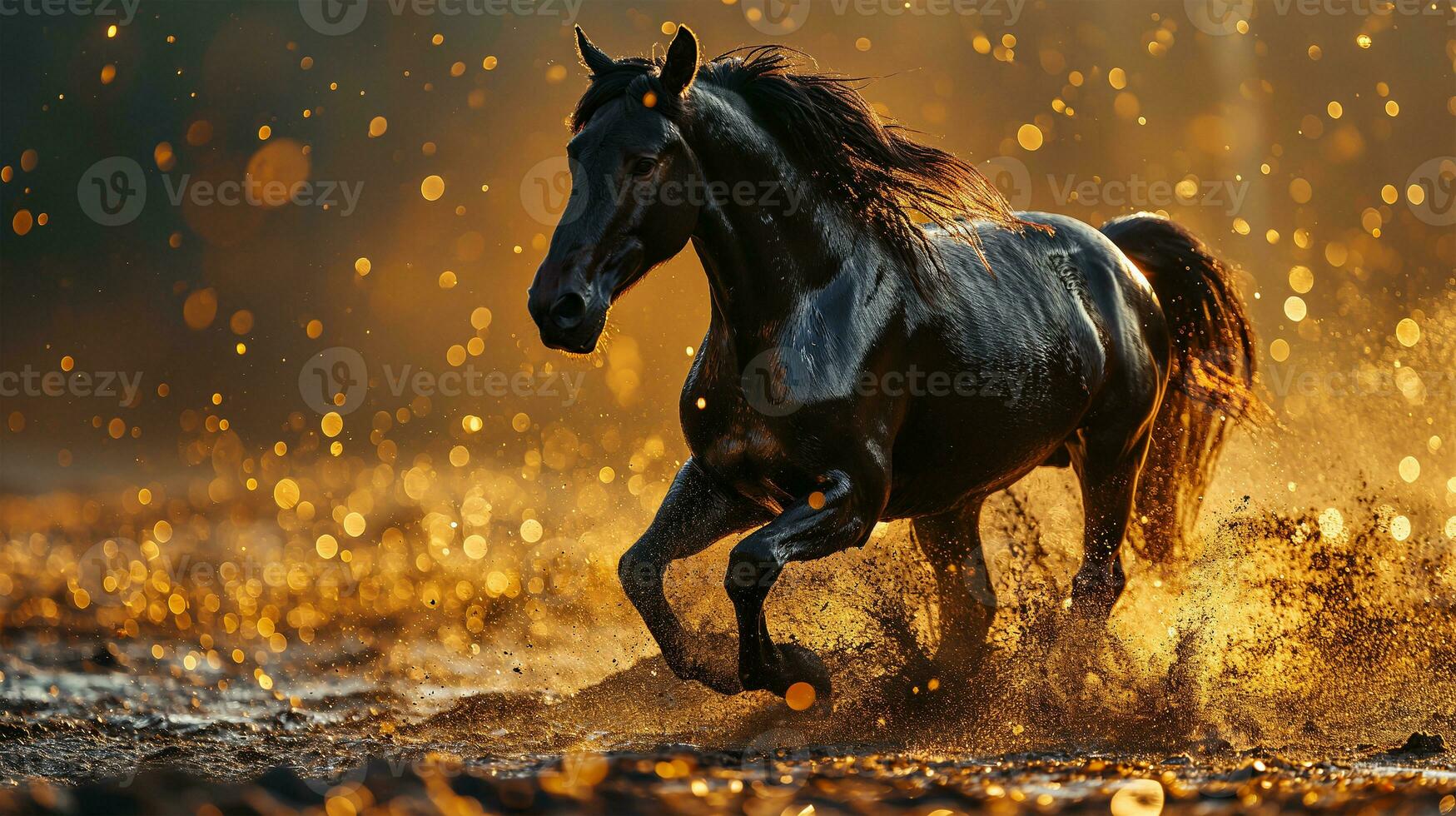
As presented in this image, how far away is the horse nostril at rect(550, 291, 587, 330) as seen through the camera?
3033 mm

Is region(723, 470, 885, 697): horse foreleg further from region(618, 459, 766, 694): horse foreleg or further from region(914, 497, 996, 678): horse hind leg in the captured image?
region(914, 497, 996, 678): horse hind leg

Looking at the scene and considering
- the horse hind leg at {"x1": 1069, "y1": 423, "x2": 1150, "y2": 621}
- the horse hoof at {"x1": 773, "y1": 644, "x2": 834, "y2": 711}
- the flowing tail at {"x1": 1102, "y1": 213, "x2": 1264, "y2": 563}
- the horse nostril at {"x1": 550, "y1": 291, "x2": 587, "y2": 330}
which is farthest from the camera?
the flowing tail at {"x1": 1102, "y1": 213, "x2": 1264, "y2": 563}

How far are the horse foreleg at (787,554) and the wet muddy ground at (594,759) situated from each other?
0.21m

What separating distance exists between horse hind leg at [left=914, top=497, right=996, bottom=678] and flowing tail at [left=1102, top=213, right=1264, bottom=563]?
2.43 feet

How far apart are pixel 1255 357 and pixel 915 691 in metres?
2.27

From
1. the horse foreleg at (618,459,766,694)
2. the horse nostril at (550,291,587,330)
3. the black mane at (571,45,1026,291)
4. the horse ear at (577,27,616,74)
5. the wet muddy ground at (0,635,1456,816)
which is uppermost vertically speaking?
the horse ear at (577,27,616,74)

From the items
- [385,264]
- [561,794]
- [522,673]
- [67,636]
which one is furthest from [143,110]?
[561,794]

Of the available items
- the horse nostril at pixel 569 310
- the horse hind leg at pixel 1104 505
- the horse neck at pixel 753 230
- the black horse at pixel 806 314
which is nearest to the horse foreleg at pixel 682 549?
the black horse at pixel 806 314

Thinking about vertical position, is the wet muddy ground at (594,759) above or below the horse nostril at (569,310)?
below

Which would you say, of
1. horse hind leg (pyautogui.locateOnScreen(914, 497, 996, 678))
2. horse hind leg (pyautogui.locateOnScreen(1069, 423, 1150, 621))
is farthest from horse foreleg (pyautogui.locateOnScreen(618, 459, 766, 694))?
horse hind leg (pyautogui.locateOnScreen(1069, 423, 1150, 621))

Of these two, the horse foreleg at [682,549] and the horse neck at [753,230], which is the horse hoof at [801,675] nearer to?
the horse foreleg at [682,549]

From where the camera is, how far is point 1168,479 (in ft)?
16.9

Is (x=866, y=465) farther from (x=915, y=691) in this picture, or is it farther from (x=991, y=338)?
(x=915, y=691)

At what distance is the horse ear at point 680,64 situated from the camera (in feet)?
10.5
